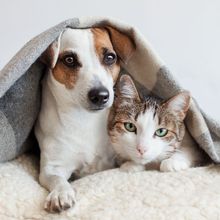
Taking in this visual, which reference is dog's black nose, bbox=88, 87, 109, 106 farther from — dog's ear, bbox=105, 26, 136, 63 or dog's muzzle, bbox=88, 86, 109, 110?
dog's ear, bbox=105, 26, 136, 63

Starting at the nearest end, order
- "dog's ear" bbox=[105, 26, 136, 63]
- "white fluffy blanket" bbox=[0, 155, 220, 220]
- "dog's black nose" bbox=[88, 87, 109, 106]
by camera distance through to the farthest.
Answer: "white fluffy blanket" bbox=[0, 155, 220, 220], "dog's black nose" bbox=[88, 87, 109, 106], "dog's ear" bbox=[105, 26, 136, 63]

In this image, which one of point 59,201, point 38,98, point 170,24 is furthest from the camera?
point 170,24

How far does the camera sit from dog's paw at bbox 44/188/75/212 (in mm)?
917

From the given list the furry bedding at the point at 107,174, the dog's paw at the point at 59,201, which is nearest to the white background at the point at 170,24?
the furry bedding at the point at 107,174

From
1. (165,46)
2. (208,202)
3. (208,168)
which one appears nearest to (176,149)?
(208,168)

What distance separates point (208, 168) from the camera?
1.06 meters

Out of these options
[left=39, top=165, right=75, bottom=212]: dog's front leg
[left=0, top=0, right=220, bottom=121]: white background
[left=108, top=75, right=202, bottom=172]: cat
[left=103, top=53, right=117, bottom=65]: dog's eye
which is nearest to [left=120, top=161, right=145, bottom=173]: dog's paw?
[left=108, top=75, right=202, bottom=172]: cat

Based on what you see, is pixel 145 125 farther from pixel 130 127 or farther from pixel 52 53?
pixel 52 53

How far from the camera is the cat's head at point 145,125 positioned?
106cm

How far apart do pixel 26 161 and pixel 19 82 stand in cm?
20

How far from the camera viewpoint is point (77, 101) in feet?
3.47

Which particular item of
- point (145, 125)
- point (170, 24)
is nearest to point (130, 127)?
point (145, 125)

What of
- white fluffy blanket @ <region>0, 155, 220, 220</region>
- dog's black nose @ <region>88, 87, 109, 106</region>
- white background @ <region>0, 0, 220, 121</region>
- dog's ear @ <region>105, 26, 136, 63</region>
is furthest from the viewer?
white background @ <region>0, 0, 220, 121</region>

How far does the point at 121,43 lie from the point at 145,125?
0.21 metres
